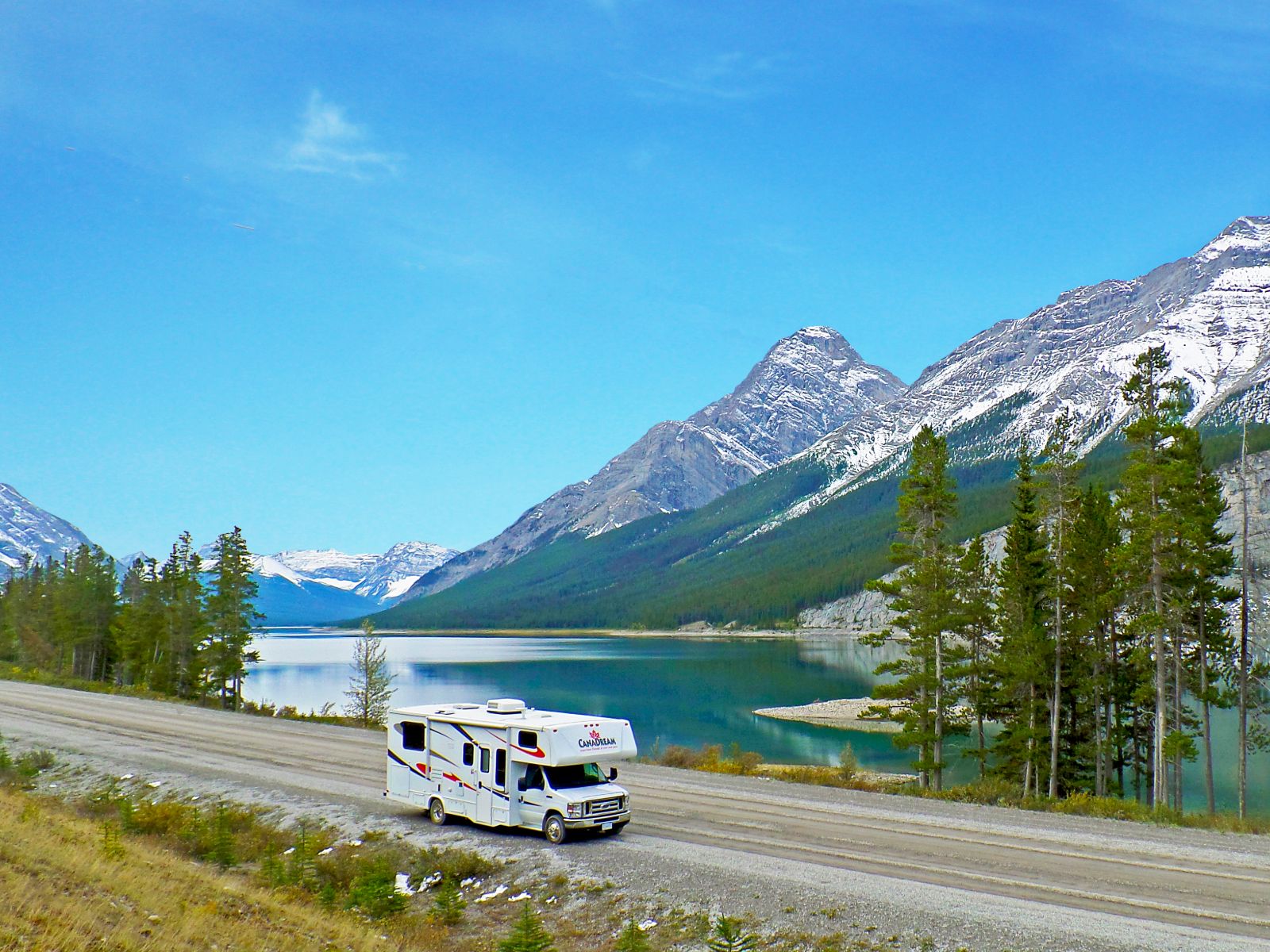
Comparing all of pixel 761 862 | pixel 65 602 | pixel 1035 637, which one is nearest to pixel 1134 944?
pixel 761 862

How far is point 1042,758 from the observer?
127ft

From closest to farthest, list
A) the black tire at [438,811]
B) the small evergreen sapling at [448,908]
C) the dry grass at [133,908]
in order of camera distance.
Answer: the dry grass at [133,908] < the small evergreen sapling at [448,908] < the black tire at [438,811]

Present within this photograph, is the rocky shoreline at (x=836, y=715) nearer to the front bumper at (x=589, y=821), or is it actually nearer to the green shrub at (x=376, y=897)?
the front bumper at (x=589, y=821)

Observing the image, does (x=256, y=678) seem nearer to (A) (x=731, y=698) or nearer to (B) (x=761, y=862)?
(A) (x=731, y=698)

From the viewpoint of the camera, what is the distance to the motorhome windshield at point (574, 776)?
870 inches

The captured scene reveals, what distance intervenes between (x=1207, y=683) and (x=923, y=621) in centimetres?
1055

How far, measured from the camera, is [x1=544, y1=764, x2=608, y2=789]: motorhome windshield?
72.5 ft

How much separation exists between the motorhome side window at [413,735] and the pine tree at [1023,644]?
24.8 metres

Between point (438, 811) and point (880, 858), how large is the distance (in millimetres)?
10803

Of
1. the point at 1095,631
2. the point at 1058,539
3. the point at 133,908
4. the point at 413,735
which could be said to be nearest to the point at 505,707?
the point at 413,735

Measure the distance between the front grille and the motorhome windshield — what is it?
26.3 inches

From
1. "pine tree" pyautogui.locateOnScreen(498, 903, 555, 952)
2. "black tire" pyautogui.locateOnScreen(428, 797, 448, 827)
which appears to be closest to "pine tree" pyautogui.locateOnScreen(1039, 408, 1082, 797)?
"black tire" pyautogui.locateOnScreen(428, 797, 448, 827)

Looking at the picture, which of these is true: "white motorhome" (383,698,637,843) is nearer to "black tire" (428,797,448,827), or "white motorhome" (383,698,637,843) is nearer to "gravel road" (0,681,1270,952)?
"black tire" (428,797,448,827)

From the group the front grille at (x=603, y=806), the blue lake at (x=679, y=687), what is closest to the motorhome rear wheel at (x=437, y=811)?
the front grille at (x=603, y=806)
